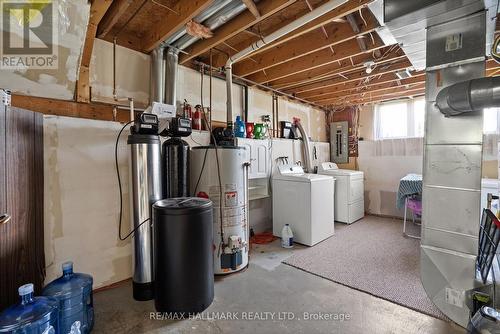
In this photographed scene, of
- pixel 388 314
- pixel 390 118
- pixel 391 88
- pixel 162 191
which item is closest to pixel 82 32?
pixel 162 191

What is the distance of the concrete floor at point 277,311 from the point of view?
1.72 m

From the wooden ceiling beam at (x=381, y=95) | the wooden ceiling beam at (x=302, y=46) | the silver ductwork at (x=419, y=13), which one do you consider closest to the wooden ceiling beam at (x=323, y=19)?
the silver ductwork at (x=419, y=13)

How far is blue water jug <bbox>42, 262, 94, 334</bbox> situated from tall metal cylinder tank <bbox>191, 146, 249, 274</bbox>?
1.12 m

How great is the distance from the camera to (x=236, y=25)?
218 cm

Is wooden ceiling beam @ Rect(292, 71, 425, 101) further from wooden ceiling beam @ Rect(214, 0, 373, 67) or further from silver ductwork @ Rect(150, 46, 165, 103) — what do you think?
silver ductwork @ Rect(150, 46, 165, 103)

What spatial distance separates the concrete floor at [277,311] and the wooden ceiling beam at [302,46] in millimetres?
2489

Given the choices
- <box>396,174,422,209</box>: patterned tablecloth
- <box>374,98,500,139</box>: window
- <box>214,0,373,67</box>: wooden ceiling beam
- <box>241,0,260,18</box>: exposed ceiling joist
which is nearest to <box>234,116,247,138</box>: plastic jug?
<box>214,0,373,67</box>: wooden ceiling beam

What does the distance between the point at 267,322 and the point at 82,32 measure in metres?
2.68

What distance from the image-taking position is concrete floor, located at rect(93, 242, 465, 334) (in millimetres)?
1721

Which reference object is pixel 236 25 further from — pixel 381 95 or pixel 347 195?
pixel 381 95

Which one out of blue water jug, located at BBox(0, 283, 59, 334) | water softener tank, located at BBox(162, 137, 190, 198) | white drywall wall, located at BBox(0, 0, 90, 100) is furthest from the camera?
water softener tank, located at BBox(162, 137, 190, 198)

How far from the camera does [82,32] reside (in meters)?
1.84

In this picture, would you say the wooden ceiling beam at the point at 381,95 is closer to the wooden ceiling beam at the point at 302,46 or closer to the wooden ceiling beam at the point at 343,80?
the wooden ceiling beam at the point at 343,80

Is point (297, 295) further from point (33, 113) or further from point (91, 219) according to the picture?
point (33, 113)
